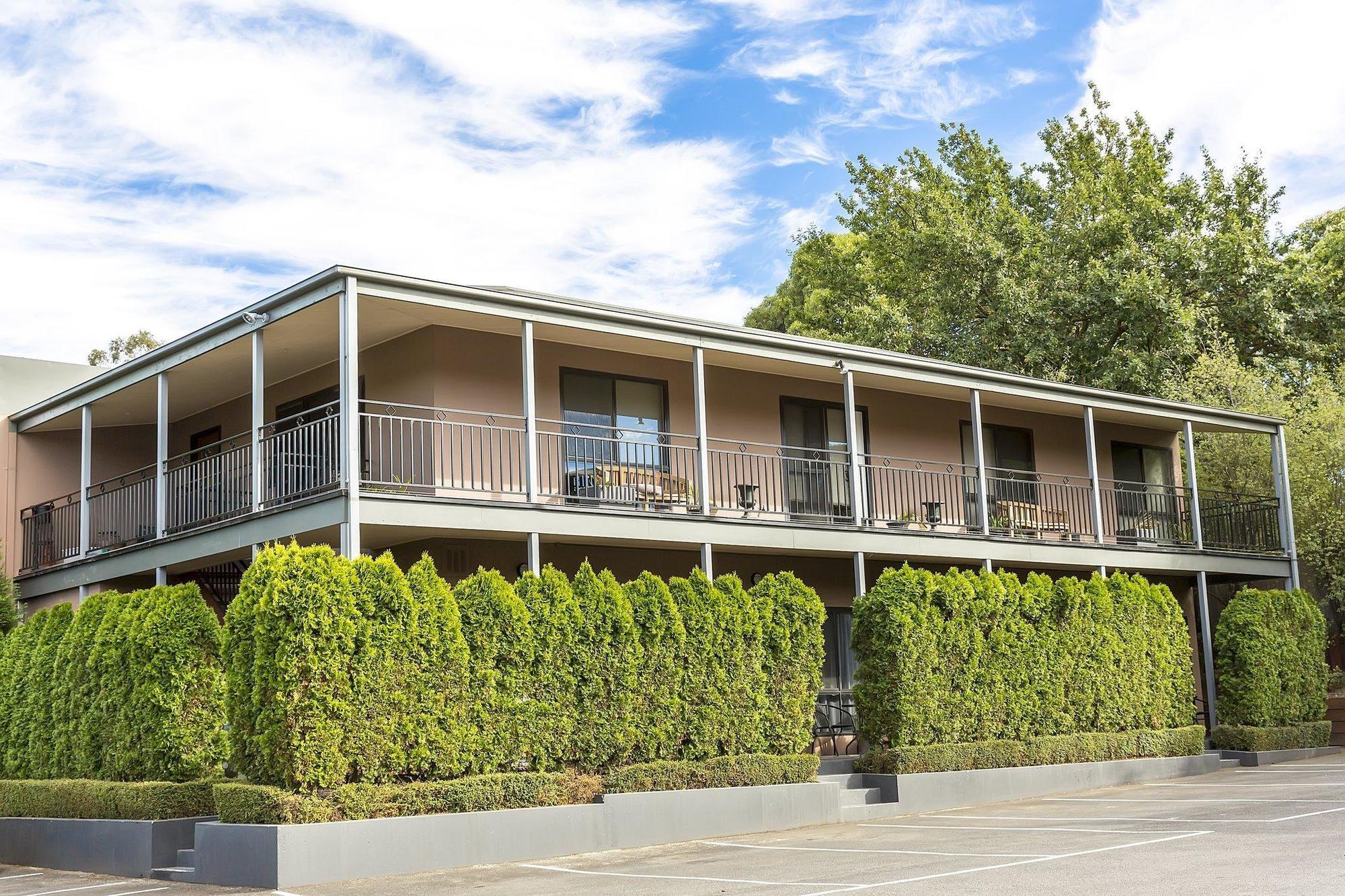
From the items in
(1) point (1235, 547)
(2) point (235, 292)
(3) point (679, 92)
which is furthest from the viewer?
(3) point (679, 92)

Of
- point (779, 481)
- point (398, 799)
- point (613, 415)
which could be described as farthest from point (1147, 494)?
point (398, 799)

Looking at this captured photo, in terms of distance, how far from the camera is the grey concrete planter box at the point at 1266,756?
20.4m

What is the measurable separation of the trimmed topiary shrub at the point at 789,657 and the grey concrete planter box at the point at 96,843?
6.10m

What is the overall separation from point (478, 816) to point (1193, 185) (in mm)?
26408

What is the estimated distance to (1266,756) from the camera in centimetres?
2047

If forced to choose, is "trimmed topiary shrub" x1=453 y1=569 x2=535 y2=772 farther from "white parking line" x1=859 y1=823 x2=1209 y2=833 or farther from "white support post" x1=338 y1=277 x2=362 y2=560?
"white parking line" x1=859 y1=823 x2=1209 y2=833

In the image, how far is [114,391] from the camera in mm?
17641

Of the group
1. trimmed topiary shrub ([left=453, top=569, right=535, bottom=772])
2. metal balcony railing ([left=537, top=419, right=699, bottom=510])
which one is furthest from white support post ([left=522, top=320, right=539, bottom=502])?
trimmed topiary shrub ([left=453, top=569, right=535, bottom=772])

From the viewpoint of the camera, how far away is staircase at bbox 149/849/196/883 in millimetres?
11305

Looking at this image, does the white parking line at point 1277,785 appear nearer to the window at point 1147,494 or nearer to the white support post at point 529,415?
the window at point 1147,494

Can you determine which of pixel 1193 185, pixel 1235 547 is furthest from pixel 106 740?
pixel 1193 185

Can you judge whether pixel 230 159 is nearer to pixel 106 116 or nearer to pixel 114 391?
pixel 106 116

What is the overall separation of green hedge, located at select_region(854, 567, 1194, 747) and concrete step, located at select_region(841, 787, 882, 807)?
2.08ft

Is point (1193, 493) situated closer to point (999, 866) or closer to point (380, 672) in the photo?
point (999, 866)
